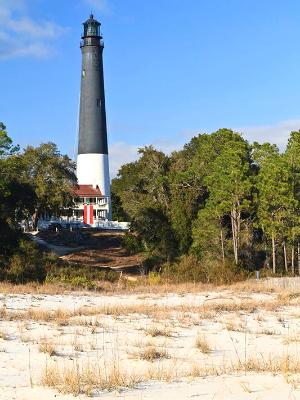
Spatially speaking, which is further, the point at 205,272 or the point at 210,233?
the point at 210,233

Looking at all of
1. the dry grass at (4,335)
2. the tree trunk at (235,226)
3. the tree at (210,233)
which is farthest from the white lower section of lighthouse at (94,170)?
the dry grass at (4,335)

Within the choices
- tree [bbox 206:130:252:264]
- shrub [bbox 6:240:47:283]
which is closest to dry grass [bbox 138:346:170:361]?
shrub [bbox 6:240:47:283]

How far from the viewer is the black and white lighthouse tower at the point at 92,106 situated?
65.1 metres

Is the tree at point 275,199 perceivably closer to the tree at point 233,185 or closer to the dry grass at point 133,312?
the tree at point 233,185

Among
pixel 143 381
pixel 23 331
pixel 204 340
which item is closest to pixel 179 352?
pixel 204 340

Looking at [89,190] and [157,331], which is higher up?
[89,190]

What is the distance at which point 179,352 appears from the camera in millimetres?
11172

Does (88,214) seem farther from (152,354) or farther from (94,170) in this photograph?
(152,354)

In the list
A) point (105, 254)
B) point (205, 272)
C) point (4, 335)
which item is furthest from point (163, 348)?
point (105, 254)

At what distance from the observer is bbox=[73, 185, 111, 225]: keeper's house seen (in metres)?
71.1

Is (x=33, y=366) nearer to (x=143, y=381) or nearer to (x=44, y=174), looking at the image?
(x=143, y=381)

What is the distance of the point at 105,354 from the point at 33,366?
1.53m

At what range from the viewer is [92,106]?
65.0 metres

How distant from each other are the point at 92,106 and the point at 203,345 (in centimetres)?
5545
